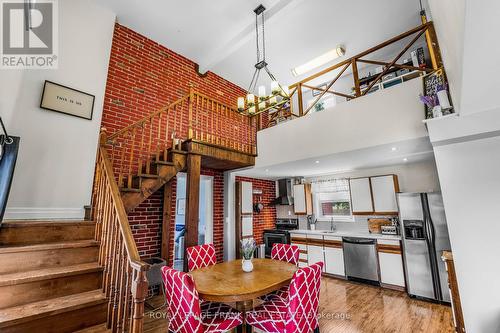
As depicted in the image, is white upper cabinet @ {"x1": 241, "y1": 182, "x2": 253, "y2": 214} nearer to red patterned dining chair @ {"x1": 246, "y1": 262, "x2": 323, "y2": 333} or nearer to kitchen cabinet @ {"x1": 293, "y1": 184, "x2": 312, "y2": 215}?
kitchen cabinet @ {"x1": 293, "y1": 184, "x2": 312, "y2": 215}

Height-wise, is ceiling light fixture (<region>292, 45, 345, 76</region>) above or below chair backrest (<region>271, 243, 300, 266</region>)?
above

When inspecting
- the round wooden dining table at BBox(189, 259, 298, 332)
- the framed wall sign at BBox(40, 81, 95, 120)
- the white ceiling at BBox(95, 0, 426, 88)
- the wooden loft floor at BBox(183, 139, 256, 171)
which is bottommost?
the round wooden dining table at BBox(189, 259, 298, 332)

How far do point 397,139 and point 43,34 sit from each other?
4909 mm

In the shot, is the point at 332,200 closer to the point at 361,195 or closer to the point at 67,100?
the point at 361,195

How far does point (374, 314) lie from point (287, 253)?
4.76ft

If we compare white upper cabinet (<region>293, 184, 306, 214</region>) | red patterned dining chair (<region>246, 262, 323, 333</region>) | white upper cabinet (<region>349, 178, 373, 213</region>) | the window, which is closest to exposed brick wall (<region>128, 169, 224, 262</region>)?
red patterned dining chair (<region>246, 262, 323, 333</region>)

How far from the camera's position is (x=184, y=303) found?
186cm

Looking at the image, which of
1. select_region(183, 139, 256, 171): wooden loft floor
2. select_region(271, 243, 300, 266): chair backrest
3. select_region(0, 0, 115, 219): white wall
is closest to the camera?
select_region(0, 0, 115, 219): white wall

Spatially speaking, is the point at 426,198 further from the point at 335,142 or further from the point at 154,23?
the point at 154,23

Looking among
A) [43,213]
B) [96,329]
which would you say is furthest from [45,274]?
[43,213]

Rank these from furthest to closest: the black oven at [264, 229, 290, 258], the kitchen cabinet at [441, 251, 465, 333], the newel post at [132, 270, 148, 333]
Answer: the black oven at [264, 229, 290, 258] < the kitchen cabinet at [441, 251, 465, 333] < the newel post at [132, 270, 148, 333]

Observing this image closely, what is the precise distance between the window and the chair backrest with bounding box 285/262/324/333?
149 inches

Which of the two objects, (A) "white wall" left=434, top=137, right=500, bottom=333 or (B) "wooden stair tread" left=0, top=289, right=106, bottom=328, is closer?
(B) "wooden stair tread" left=0, top=289, right=106, bottom=328

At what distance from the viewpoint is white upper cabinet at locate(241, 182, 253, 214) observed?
5.51 metres
